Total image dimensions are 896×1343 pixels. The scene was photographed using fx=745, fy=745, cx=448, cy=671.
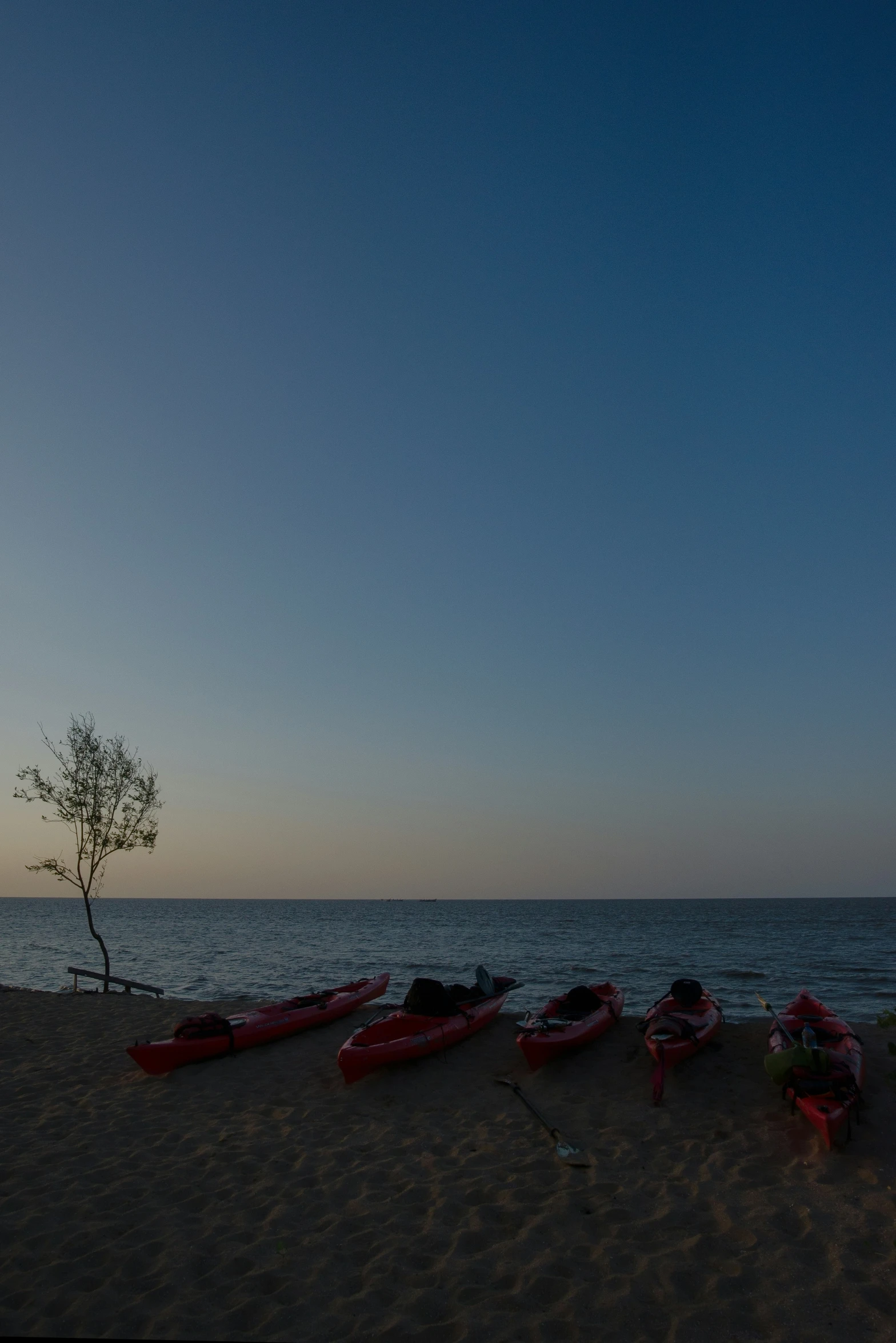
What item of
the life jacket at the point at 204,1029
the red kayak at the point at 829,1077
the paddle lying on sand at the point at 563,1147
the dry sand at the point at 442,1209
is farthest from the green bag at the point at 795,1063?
the life jacket at the point at 204,1029

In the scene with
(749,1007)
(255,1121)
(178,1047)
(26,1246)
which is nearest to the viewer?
(26,1246)

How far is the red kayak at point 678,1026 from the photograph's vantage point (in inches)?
406

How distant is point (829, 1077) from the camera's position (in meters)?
8.91

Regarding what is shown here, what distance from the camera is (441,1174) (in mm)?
7680

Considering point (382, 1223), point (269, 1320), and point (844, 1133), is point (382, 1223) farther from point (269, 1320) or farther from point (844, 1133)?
point (844, 1133)

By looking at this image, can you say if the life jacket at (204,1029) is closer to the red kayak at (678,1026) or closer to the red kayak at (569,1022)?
the red kayak at (569,1022)

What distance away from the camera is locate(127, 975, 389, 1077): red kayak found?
11297 mm

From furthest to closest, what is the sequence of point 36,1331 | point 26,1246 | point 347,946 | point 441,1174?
1. point 347,946
2. point 441,1174
3. point 26,1246
4. point 36,1331

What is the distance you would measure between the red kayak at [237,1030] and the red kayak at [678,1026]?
5740mm

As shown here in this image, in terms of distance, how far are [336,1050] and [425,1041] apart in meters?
1.89

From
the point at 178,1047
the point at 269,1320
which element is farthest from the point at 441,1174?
the point at 178,1047

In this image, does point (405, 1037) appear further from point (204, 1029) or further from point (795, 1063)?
point (795, 1063)

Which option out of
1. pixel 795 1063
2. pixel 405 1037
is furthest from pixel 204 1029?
pixel 795 1063

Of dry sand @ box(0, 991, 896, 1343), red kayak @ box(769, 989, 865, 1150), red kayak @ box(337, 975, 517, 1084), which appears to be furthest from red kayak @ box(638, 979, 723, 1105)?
red kayak @ box(337, 975, 517, 1084)
